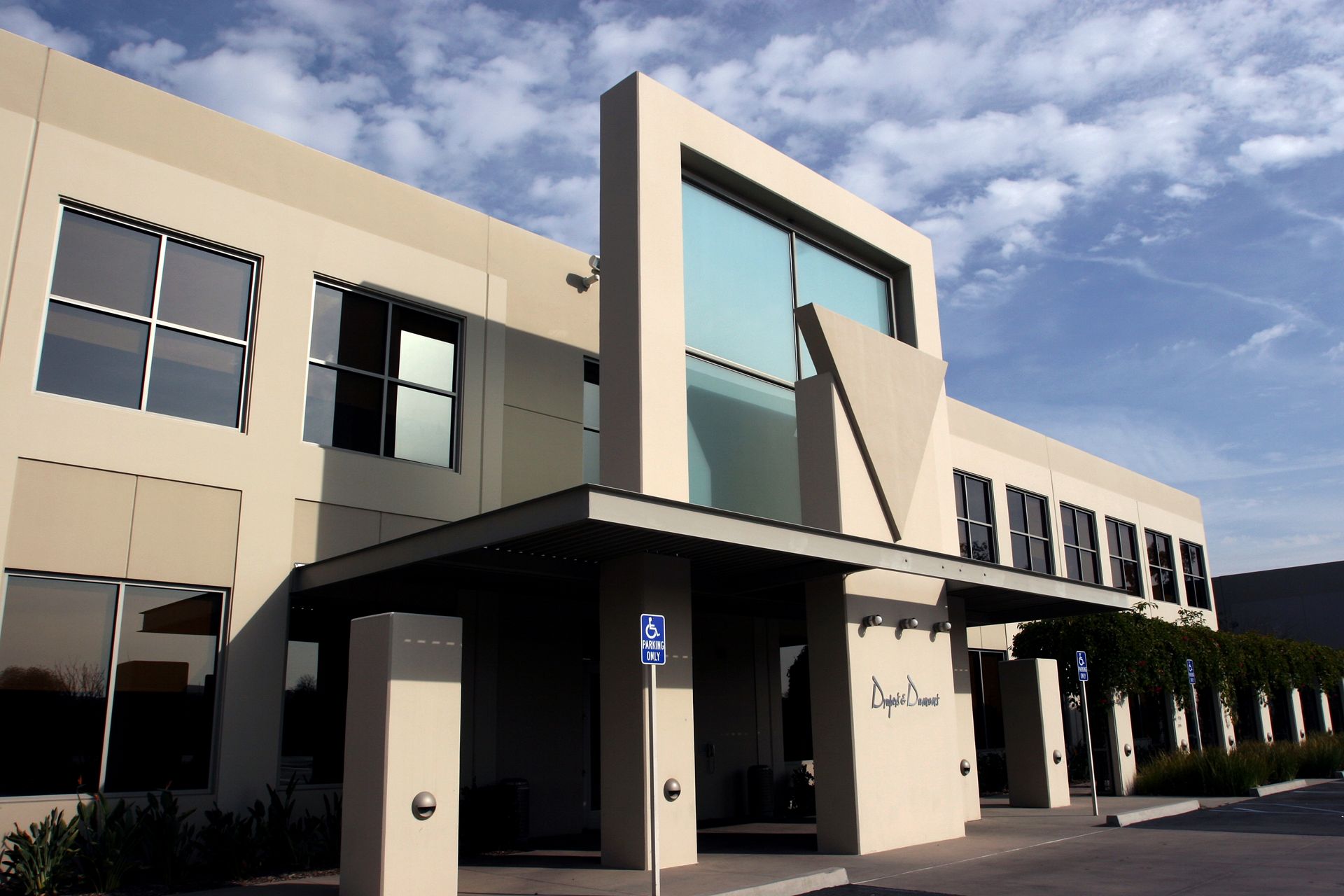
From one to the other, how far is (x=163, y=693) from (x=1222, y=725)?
25.2 m

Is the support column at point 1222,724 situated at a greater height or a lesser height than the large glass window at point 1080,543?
lesser

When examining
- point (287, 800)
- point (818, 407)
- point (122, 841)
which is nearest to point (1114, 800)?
point (818, 407)

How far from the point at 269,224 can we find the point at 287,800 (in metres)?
7.56

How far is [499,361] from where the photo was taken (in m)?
16.8

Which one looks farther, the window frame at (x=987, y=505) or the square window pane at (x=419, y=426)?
the window frame at (x=987, y=505)

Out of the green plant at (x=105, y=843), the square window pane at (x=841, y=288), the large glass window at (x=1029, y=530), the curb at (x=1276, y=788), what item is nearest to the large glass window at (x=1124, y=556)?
the large glass window at (x=1029, y=530)

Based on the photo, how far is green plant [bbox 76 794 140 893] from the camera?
10852 mm

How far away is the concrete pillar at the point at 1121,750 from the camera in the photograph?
20938mm

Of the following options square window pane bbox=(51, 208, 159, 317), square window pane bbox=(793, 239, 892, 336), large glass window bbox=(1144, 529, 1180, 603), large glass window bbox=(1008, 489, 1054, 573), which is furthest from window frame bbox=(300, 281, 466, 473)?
large glass window bbox=(1144, 529, 1180, 603)

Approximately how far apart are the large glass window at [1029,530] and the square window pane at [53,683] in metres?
21.0

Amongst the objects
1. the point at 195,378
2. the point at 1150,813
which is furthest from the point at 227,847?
the point at 1150,813

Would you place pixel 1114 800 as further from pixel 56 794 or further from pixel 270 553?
pixel 56 794

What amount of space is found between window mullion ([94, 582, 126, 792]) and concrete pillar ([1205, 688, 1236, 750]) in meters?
24.0

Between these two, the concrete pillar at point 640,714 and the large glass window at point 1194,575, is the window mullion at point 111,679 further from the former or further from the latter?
the large glass window at point 1194,575
